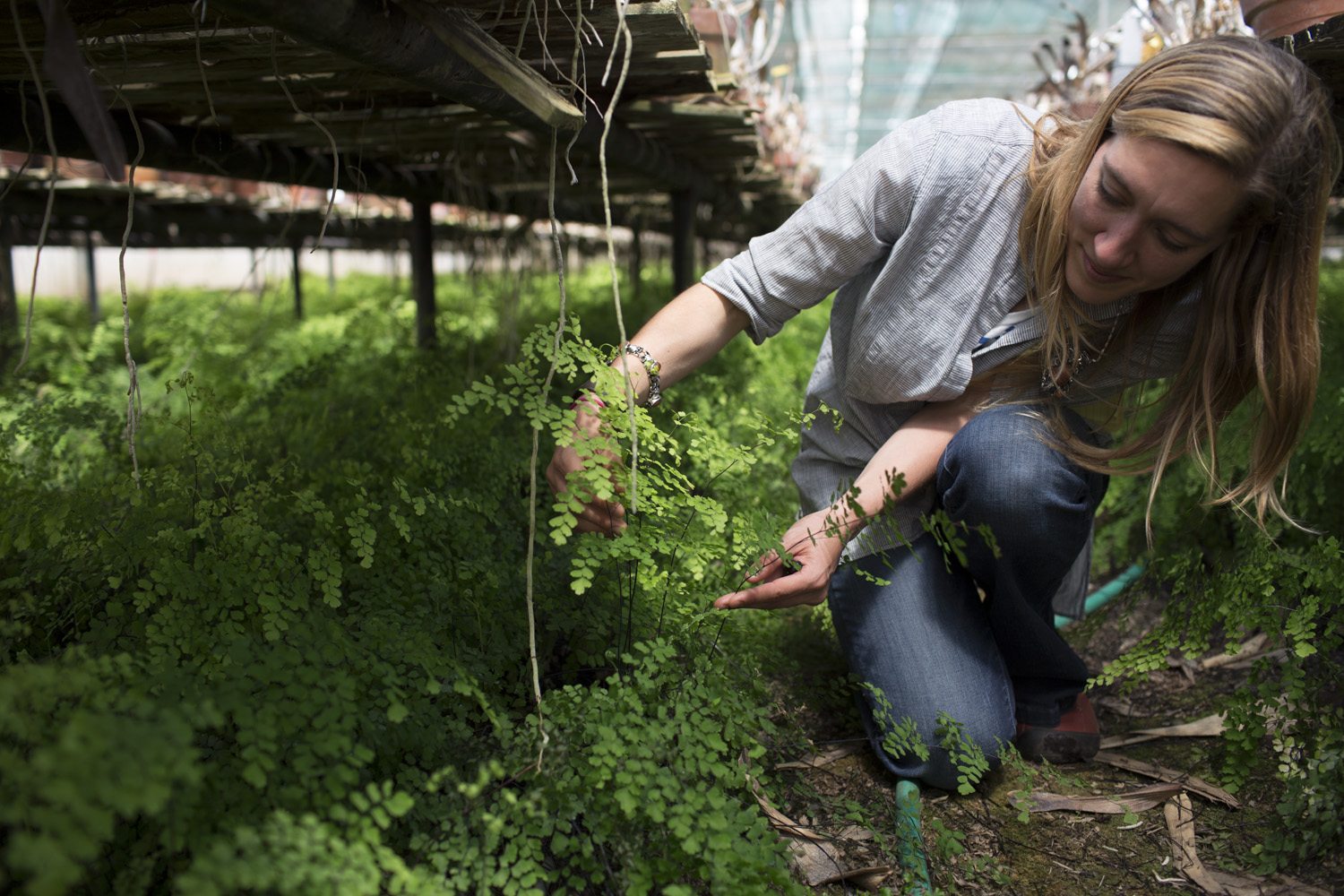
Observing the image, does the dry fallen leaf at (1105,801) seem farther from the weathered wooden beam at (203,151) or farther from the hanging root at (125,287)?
the weathered wooden beam at (203,151)

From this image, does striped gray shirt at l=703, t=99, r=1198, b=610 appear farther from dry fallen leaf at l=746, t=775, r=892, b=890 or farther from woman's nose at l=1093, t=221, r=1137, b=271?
dry fallen leaf at l=746, t=775, r=892, b=890

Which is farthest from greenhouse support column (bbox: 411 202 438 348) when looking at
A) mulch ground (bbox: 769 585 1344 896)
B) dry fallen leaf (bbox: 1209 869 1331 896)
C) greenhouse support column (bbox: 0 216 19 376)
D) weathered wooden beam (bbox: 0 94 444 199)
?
dry fallen leaf (bbox: 1209 869 1331 896)

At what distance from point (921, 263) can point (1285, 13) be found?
4.31 ft

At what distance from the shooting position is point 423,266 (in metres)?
6.29

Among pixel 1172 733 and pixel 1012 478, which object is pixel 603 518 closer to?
pixel 1012 478

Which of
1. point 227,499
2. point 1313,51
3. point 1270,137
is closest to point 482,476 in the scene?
point 227,499

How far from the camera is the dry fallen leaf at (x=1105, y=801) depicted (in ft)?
7.57

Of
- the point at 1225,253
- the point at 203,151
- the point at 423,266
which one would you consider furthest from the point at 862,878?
the point at 423,266

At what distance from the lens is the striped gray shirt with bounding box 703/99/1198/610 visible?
2.24m

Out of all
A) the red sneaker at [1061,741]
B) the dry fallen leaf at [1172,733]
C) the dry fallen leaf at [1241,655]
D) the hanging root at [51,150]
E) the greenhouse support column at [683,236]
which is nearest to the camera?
the hanging root at [51,150]

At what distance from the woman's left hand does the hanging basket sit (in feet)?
5.99

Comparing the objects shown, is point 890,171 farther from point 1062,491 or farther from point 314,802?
point 314,802

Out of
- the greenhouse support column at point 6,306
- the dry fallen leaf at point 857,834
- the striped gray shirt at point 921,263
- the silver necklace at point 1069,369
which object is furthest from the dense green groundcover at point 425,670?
the greenhouse support column at point 6,306

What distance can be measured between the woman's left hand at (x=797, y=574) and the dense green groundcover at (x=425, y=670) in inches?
3.2
